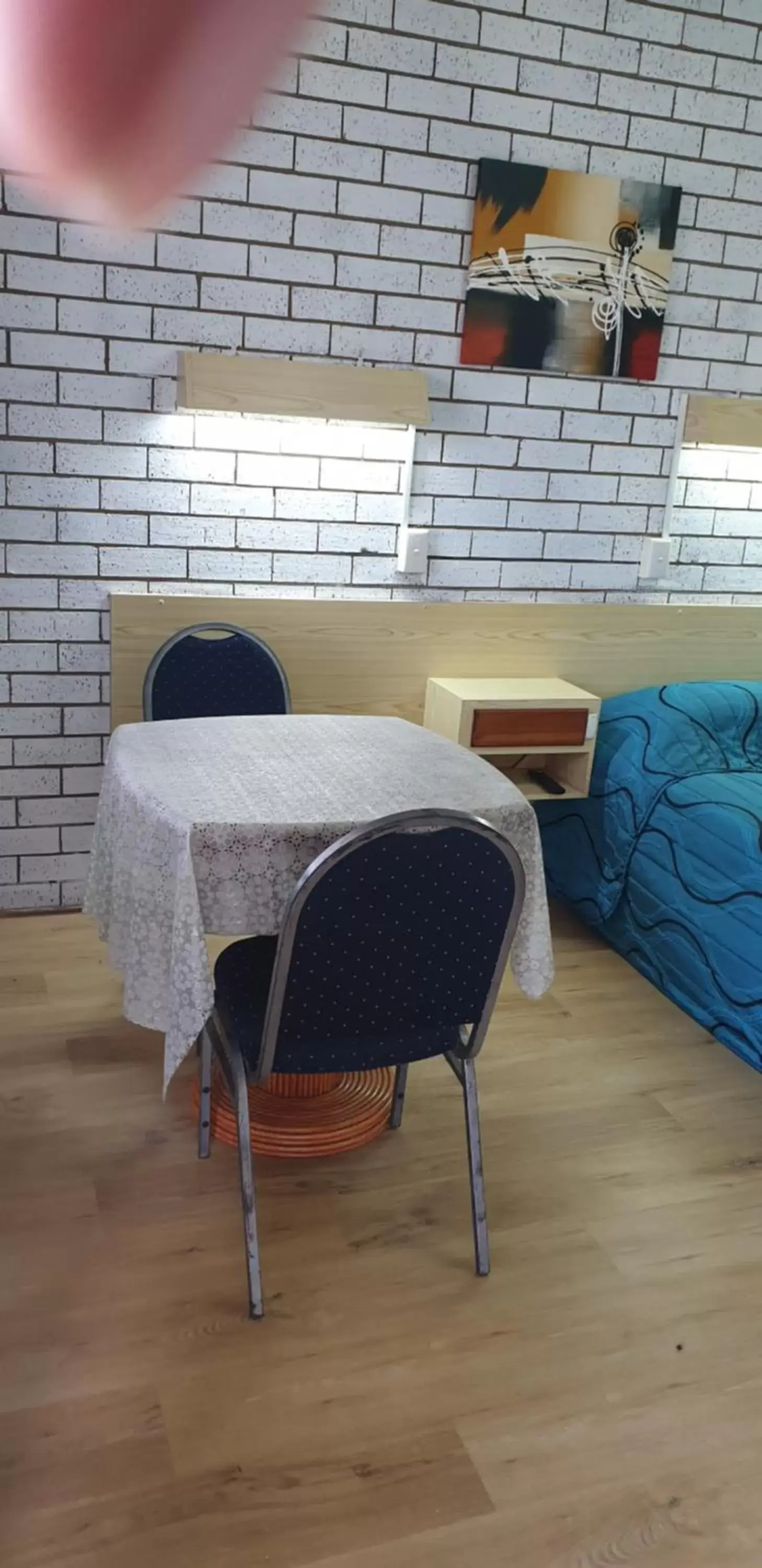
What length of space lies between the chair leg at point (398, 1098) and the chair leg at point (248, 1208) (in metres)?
0.52

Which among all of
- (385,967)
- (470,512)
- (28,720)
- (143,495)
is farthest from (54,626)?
(385,967)

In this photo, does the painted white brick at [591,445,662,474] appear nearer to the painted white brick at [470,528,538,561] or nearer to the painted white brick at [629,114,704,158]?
the painted white brick at [470,528,538,561]

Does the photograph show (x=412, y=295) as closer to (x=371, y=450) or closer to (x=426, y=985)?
(x=371, y=450)

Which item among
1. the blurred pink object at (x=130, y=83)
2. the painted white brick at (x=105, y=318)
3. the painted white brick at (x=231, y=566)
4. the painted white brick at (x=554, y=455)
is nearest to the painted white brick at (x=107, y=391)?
the painted white brick at (x=105, y=318)

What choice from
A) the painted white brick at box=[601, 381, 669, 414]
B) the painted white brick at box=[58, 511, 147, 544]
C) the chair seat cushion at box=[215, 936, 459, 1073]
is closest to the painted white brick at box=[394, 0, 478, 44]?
the painted white brick at box=[601, 381, 669, 414]

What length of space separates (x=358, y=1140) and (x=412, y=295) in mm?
2302

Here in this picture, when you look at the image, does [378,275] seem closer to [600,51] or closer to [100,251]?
[100,251]

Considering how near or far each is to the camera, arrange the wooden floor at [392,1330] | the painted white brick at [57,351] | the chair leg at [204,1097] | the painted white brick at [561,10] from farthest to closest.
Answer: the painted white brick at [561,10], the painted white brick at [57,351], the chair leg at [204,1097], the wooden floor at [392,1330]

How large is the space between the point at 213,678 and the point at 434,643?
0.76m

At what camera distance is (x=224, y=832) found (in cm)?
194

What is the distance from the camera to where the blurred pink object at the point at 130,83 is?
1.05 feet

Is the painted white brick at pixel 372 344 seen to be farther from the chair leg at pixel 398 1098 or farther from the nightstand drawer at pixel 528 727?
the chair leg at pixel 398 1098

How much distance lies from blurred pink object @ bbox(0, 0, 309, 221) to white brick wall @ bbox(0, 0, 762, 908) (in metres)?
2.79

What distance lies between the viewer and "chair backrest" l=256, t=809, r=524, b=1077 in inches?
66.6
